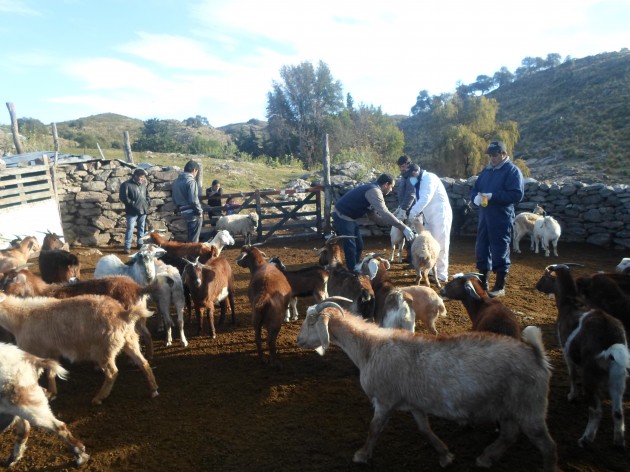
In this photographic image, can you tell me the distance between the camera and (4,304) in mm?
4723

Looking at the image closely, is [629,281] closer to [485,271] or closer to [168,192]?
[485,271]

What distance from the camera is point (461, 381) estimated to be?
3262 mm

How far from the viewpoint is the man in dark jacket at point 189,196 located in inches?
393

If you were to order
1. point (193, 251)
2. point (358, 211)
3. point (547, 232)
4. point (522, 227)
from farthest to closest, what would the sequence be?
→ 1. point (522, 227)
2. point (547, 232)
3. point (193, 251)
4. point (358, 211)

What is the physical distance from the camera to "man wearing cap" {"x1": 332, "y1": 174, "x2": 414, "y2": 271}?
6.63 metres

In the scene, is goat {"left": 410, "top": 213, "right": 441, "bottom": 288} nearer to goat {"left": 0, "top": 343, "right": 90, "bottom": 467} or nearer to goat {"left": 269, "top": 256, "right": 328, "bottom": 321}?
goat {"left": 269, "top": 256, "right": 328, "bottom": 321}

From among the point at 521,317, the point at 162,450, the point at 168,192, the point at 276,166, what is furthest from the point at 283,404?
the point at 276,166

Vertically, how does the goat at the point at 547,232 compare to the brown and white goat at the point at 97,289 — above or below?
below

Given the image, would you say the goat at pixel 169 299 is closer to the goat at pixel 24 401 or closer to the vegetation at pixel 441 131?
the goat at pixel 24 401

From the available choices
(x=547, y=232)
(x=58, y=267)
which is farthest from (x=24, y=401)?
(x=547, y=232)

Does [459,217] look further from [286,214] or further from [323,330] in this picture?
[323,330]

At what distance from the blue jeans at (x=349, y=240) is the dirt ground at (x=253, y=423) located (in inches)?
69.3

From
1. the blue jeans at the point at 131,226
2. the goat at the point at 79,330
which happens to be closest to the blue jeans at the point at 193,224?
the blue jeans at the point at 131,226

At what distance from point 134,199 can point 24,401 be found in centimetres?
869
